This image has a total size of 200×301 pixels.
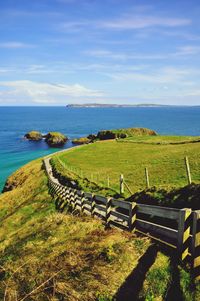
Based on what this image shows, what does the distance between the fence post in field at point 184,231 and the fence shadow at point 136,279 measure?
957 millimetres

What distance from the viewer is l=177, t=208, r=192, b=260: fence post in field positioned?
7996 millimetres

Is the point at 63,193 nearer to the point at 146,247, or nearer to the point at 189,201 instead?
the point at 189,201

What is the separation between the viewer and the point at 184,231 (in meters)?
8.10

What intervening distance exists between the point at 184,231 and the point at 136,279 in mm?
1811

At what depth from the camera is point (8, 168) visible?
69.2m

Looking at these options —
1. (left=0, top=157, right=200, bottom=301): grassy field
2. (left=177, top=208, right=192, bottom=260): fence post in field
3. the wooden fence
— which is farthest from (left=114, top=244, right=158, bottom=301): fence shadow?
(left=177, top=208, right=192, bottom=260): fence post in field

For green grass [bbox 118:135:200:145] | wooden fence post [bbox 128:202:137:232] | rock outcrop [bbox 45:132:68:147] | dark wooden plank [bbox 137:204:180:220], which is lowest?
rock outcrop [bbox 45:132:68:147]

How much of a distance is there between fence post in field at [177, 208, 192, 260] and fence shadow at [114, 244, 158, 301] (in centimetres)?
96

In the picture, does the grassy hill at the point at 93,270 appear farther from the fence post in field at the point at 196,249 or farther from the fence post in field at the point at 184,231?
the fence post in field at the point at 184,231

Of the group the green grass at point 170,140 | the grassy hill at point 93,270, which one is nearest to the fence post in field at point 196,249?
the grassy hill at point 93,270

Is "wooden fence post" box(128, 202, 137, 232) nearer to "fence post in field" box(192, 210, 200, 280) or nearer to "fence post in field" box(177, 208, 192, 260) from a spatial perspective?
"fence post in field" box(177, 208, 192, 260)

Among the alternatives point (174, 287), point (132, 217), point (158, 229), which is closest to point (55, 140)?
point (132, 217)

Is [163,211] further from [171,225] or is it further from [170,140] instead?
[170,140]

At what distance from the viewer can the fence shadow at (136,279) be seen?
7652 millimetres
